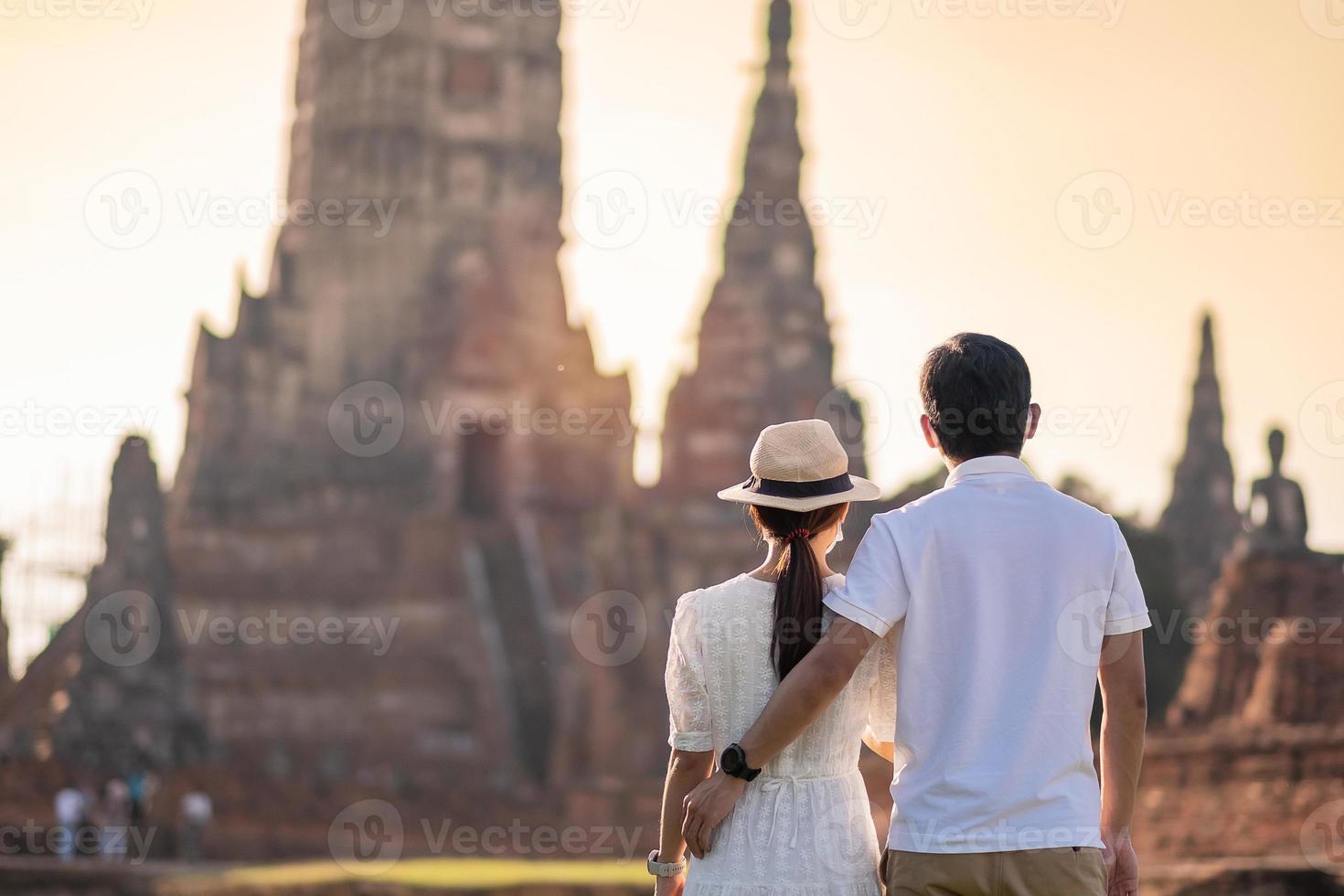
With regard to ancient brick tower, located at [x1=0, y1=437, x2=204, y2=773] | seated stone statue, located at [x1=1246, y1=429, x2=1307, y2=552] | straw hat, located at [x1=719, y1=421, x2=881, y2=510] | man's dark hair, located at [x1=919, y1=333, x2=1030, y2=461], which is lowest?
ancient brick tower, located at [x1=0, y1=437, x2=204, y2=773]

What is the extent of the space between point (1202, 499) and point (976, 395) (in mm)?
48820

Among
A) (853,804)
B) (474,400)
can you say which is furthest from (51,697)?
(853,804)

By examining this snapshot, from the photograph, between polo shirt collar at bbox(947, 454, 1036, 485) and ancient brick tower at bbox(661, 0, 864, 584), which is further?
ancient brick tower at bbox(661, 0, 864, 584)

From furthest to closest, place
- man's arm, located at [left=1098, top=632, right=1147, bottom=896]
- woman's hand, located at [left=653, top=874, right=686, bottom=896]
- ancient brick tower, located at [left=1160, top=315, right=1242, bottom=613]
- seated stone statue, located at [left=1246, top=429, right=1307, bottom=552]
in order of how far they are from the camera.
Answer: ancient brick tower, located at [left=1160, top=315, right=1242, bottom=613] → seated stone statue, located at [left=1246, top=429, right=1307, bottom=552] → woman's hand, located at [left=653, top=874, right=686, bottom=896] → man's arm, located at [left=1098, top=632, right=1147, bottom=896]

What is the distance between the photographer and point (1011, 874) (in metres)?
4.49

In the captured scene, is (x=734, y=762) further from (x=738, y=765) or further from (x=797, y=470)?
(x=797, y=470)

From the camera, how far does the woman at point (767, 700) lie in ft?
15.9

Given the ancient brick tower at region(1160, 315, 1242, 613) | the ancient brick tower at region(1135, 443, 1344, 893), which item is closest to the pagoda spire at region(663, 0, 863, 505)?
the ancient brick tower at region(1135, 443, 1344, 893)

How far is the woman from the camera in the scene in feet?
15.9

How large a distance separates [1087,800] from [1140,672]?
1.22 ft

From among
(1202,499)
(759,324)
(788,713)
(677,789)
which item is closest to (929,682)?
(788,713)

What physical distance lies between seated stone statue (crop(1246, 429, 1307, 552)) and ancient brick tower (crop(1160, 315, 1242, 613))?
21.0 meters

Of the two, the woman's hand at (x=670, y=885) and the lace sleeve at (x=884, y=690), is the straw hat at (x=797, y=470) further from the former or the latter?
the woman's hand at (x=670, y=885)

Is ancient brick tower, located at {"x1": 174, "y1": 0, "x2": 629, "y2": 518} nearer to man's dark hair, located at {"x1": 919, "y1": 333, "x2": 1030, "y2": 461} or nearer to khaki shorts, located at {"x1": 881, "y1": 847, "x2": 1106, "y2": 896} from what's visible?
man's dark hair, located at {"x1": 919, "y1": 333, "x2": 1030, "y2": 461}
